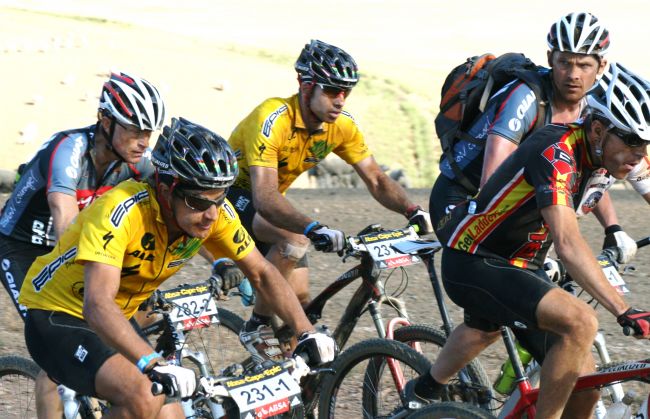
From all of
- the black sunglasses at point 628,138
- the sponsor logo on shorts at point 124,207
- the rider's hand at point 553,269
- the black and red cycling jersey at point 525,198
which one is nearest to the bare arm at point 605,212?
the rider's hand at point 553,269

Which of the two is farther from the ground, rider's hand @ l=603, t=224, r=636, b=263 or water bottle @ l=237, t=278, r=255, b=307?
rider's hand @ l=603, t=224, r=636, b=263

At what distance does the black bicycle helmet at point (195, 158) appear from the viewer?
4613mm

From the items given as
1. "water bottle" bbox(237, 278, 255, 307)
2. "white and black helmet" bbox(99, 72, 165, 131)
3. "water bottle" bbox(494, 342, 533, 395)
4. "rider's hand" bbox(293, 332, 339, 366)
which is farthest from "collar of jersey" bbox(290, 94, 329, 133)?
"rider's hand" bbox(293, 332, 339, 366)

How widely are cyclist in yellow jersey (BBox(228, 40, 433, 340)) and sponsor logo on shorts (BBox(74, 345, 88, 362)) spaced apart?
2.25m

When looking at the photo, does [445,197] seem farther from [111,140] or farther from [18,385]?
[18,385]

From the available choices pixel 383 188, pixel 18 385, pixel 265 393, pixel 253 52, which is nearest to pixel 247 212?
pixel 383 188

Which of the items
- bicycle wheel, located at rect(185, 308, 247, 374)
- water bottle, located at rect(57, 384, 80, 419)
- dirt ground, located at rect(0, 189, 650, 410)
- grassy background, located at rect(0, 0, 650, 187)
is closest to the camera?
water bottle, located at rect(57, 384, 80, 419)

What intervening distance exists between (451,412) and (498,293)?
566mm

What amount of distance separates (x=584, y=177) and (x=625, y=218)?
911 cm

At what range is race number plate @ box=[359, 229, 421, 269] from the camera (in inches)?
253

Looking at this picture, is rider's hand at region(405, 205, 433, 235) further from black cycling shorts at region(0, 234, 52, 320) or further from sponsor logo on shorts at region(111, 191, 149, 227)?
sponsor logo on shorts at region(111, 191, 149, 227)

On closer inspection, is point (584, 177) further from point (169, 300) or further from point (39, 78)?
point (39, 78)

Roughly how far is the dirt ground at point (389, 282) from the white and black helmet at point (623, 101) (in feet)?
10.4

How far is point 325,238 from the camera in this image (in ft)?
21.2
